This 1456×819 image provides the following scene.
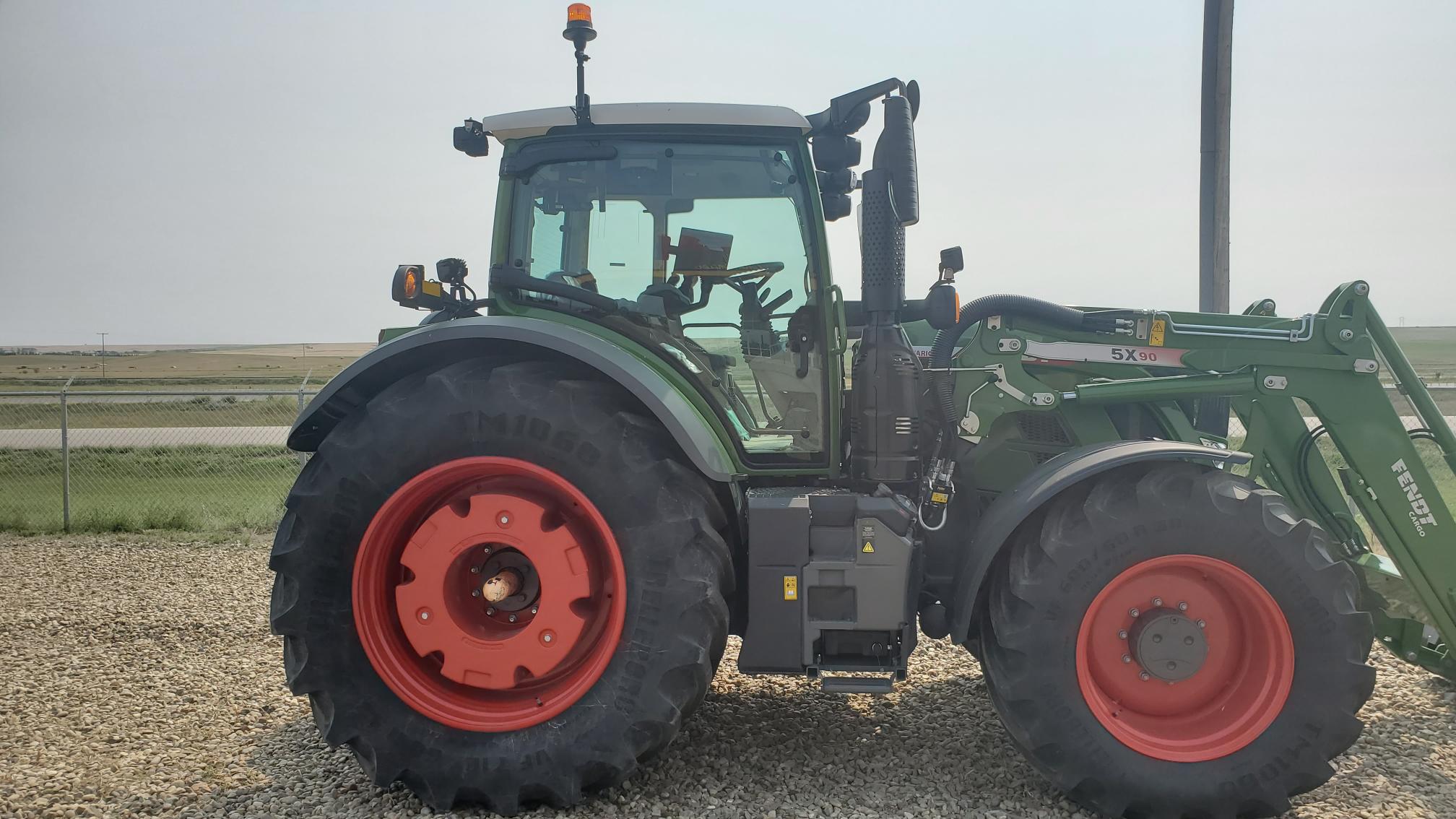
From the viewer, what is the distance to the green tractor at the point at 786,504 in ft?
9.58

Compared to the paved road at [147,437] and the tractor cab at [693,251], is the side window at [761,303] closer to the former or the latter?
the tractor cab at [693,251]

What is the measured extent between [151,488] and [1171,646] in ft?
38.8

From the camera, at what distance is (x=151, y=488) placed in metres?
10.9

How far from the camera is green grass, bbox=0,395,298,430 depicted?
12492 millimetres

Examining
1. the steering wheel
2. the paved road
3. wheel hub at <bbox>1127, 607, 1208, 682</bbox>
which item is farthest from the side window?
the paved road

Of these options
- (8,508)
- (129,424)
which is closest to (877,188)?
(8,508)

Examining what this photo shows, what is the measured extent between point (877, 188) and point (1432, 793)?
10.1 ft

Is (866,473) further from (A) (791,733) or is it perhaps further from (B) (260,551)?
(B) (260,551)

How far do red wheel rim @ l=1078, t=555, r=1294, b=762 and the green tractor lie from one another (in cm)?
1

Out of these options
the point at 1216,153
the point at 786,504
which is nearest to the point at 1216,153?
the point at 1216,153

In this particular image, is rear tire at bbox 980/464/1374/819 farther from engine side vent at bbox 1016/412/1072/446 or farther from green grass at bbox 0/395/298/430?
green grass at bbox 0/395/298/430

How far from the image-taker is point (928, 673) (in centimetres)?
448

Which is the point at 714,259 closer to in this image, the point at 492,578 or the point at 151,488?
the point at 492,578

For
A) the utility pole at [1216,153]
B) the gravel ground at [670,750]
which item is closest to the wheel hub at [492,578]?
the gravel ground at [670,750]
